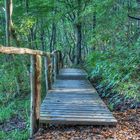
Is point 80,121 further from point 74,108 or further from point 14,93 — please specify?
point 14,93

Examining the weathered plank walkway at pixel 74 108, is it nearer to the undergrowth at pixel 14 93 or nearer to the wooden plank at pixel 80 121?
the wooden plank at pixel 80 121

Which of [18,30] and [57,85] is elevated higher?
[18,30]

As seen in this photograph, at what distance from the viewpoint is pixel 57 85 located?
10109 millimetres

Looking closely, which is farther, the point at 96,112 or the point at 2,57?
the point at 2,57

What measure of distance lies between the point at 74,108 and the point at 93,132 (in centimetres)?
133

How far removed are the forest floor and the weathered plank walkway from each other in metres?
0.12

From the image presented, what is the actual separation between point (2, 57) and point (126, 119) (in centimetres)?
1332

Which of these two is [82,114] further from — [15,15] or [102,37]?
[15,15]

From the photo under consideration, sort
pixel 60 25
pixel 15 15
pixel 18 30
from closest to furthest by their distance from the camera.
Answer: pixel 18 30 < pixel 15 15 < pixel 60 25

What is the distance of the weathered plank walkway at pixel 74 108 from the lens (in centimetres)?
554

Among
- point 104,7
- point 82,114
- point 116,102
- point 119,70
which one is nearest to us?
point 82,114

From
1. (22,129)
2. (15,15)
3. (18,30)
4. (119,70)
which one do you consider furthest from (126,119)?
(15,15)

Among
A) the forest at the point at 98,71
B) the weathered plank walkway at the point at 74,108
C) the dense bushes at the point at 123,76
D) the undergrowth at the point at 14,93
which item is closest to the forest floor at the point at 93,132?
the forest at the point at 98,71

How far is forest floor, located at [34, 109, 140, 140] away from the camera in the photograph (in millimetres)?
5012
